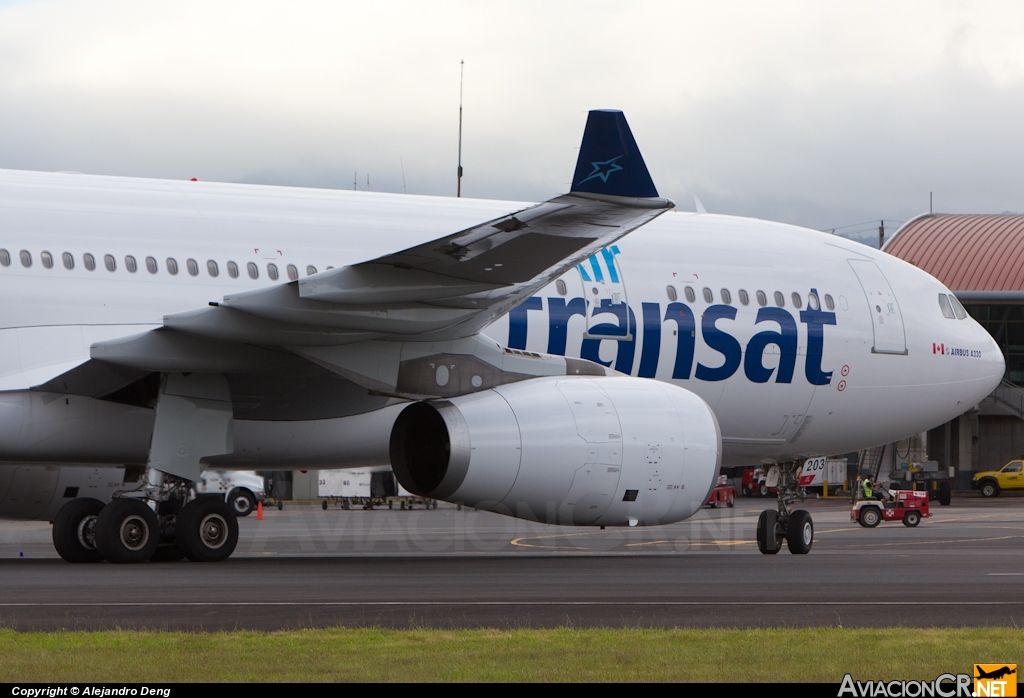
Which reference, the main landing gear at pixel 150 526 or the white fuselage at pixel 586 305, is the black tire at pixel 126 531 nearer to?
the main landing gear at pixel 150 526

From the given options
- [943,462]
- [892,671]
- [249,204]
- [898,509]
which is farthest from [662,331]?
[943,462]

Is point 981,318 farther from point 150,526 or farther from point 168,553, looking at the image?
point 150,526

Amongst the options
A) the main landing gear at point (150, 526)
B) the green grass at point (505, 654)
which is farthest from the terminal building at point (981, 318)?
the green grass at point (505, 654)

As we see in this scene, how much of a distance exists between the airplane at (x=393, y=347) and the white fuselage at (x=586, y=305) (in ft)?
0.11

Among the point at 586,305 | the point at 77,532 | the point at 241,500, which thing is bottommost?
the point at 241,500

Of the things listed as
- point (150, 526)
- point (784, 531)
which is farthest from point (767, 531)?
point (150, 526)

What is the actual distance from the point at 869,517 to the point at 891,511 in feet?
2.19

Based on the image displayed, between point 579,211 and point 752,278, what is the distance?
6658mm

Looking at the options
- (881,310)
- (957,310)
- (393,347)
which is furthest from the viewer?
(957,310)

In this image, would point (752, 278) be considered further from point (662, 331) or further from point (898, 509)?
point (898, 509)

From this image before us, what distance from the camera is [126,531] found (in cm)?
1317

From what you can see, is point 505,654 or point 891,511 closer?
point 505,654

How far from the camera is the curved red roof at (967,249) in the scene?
195 feet

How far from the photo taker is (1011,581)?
1233cm
